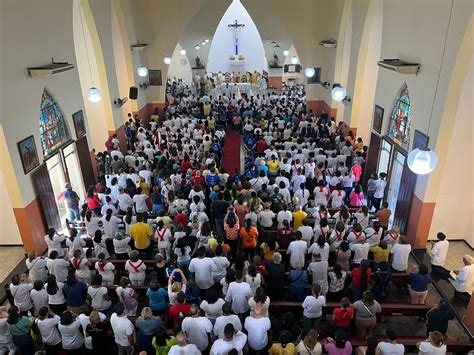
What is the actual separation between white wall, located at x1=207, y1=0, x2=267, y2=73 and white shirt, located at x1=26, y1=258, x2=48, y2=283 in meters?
27.1

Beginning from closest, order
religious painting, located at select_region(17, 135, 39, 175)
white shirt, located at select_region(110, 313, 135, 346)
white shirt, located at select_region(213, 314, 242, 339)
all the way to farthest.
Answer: white shirt, located at select_region(213, 314, 242, 339)
white shirt, located at select_region(110, 313, 135, 346)
religious painting, located at select_region(17, 135, 39, 175)

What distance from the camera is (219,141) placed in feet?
48.6

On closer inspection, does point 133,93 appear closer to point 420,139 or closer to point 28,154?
point 28,154

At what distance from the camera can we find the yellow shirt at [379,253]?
735 cm

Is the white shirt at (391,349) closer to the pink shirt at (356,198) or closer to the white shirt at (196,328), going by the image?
the white shirt at (196,328)

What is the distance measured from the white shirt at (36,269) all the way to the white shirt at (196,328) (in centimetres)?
331

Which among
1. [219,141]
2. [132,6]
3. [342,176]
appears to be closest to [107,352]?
[342,176]

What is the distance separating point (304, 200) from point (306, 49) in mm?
11700

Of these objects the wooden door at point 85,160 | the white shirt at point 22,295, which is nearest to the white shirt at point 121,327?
the white shirt at point 22,295

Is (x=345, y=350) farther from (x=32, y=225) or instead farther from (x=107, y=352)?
(x=32, y=225)

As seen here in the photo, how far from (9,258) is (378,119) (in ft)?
34.7

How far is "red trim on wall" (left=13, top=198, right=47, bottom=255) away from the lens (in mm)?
8922

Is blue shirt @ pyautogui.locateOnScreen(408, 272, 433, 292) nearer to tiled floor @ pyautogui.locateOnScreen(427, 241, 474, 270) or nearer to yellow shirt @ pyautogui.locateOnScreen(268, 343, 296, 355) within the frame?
tiled floor @ pyautogui.locateOnScreen(427, 241, 474, 270)

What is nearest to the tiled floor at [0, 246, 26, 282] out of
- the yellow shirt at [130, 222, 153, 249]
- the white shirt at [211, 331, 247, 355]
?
the yellow shirt at [130, 222, 153, 249]
